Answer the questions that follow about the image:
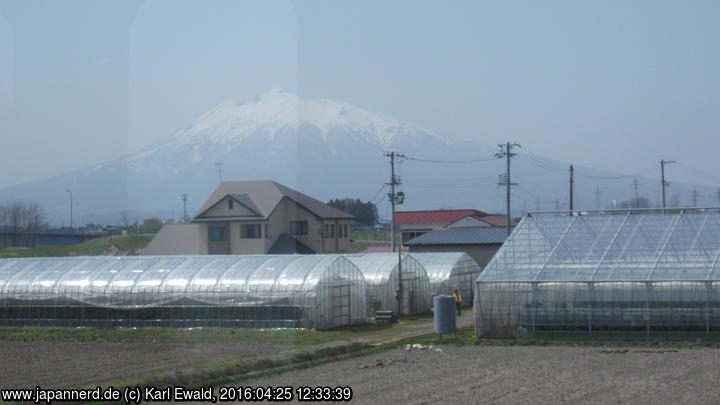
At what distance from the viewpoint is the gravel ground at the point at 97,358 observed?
19.9 m

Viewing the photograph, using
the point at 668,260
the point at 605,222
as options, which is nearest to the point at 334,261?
the point at 605,222

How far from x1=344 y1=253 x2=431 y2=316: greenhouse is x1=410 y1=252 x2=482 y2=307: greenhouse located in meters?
1.24

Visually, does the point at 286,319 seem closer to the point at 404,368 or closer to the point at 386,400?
the point at 404,368

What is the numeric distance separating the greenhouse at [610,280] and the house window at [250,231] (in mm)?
34080

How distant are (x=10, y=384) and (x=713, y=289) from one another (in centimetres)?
1886

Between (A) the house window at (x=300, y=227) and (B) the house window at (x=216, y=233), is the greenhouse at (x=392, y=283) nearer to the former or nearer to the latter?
(B) the house window at (x=216, y=233)

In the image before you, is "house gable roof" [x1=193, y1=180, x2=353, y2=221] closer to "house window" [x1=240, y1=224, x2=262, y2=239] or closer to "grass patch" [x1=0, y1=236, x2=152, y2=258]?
"house window" [x1=240, y1=224, x2=262, y2=239]

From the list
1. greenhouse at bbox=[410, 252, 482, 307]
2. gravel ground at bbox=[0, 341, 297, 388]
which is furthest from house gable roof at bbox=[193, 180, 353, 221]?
gravel ground at bbox=[0, 341, 297, 388]

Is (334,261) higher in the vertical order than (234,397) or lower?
higher

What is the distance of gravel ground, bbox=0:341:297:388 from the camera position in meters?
19.9

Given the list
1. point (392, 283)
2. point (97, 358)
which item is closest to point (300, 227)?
point (392, 283)

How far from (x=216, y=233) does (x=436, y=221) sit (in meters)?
30.8

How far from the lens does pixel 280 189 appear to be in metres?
66.8

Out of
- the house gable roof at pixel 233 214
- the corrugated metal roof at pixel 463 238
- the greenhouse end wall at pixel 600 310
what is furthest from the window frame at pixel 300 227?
the greenhouse end wall at pixel 600 310
